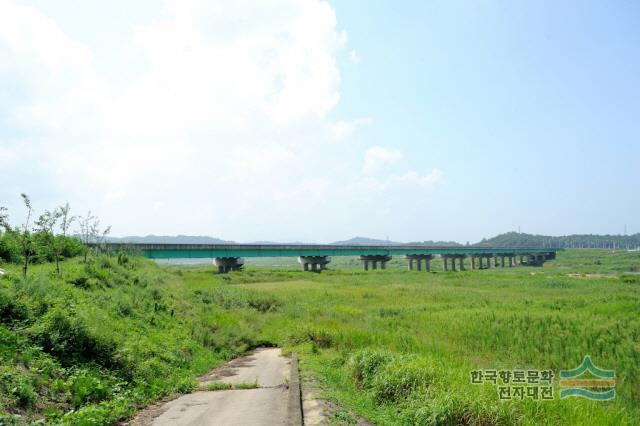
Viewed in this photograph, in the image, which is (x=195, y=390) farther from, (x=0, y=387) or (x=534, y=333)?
(x=534, y=333)

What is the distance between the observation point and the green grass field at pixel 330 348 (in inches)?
291

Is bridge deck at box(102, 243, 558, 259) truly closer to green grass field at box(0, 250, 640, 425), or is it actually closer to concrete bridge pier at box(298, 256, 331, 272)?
concrete bridge pier at box(298, 256, 331, 272)

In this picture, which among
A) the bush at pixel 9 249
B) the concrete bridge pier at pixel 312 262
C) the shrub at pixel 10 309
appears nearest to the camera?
the shrub at pixel 10 309

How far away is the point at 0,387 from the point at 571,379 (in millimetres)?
13896

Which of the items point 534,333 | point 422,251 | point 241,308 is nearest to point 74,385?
point 241,308

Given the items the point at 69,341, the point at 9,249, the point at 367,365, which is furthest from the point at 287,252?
the point at 69,341

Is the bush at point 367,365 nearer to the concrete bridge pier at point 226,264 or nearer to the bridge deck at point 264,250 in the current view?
the bridge deck at point 264,250

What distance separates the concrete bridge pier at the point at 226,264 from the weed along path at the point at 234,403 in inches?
1862

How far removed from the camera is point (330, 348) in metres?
14.5

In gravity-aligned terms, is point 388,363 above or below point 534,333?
above

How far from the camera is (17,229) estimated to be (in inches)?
570

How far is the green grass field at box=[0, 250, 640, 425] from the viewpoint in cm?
739

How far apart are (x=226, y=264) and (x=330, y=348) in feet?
153

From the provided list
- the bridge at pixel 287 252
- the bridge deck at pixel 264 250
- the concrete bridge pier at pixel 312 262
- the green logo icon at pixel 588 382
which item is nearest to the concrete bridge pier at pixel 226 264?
the bridge at pixel 287 252
